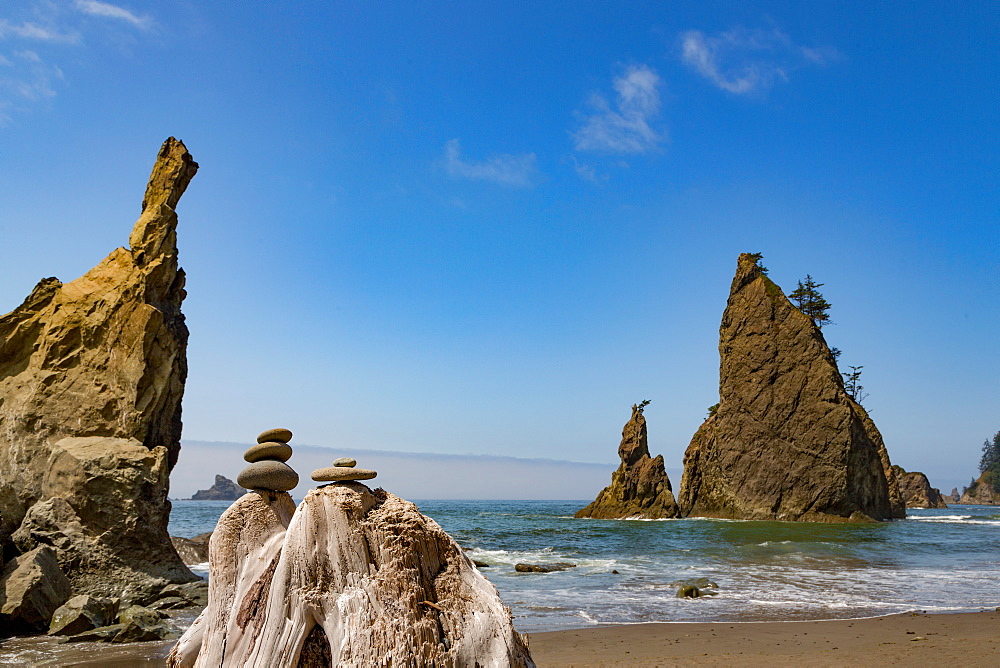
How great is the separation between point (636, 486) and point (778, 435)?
11.6m

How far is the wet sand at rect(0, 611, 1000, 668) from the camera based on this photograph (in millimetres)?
8492

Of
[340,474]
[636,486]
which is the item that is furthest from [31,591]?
[636,486]

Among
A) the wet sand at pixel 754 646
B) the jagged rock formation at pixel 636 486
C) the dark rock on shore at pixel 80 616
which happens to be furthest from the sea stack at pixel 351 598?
the jagged rock formation at pixel 636 486

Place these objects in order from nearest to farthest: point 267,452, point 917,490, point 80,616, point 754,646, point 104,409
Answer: point 267,452 < point 754,646 < point 80,616 < point 104,409 < point 917,490

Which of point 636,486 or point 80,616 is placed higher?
point 636,486

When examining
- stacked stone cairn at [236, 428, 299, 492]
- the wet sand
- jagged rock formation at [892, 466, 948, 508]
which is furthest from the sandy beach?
jagged rock formation at [892, 466, 948, 508]

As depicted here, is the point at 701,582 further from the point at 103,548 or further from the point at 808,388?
the point at 808,388

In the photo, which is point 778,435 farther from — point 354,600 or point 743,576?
point 354,600

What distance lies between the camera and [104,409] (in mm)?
12961

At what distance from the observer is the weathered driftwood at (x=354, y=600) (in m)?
4.07

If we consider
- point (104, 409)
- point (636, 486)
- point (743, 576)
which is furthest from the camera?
point (636, 486)

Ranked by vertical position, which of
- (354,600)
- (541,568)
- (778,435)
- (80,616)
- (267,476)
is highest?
(778,435)

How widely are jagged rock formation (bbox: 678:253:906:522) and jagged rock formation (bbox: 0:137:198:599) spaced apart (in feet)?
151

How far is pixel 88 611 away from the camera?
10.1 meters
